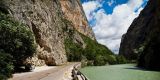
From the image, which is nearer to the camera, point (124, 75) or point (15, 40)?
point (15, 40)

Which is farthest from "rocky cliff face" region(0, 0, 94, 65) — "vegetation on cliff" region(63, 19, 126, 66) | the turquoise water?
"vegetation on cliff" region(63, 19, 126, 66)

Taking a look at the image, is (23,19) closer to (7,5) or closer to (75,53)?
(7,5)

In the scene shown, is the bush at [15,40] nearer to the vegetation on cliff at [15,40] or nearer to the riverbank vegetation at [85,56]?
the vegetation on cliff at [15,40]

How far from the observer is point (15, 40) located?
49000 mm

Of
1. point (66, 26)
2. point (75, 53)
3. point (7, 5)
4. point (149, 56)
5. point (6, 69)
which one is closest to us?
point (6, 69)

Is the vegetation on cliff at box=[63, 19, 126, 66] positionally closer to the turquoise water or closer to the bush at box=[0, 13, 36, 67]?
the turquoise water

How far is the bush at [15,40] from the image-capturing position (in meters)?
48.2

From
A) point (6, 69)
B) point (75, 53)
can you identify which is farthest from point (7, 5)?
point (75, 53)

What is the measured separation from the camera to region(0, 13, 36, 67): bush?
1900 inches

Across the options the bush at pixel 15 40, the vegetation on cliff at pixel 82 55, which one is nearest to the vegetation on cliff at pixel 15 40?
the bush at pixel 15 40

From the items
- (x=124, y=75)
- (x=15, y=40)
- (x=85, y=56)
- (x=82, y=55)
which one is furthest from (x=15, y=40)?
(x=85, y=56)

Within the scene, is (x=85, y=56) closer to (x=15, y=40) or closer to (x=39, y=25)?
(x=39, y=25)

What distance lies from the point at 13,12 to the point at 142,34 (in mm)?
136654

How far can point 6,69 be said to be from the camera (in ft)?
129
